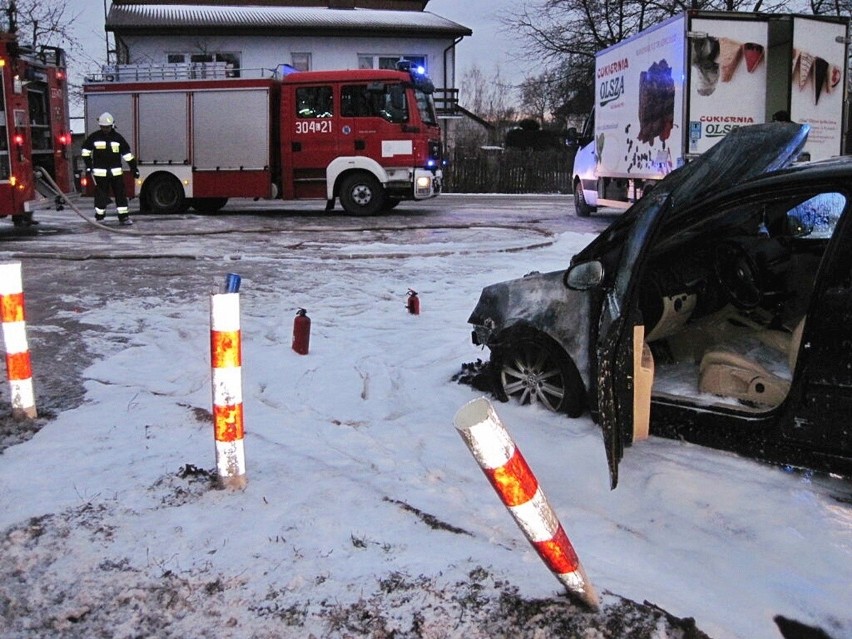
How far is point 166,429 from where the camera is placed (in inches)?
187

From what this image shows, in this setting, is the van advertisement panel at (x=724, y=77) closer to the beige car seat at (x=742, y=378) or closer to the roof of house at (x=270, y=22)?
the beige car seat at (x=742, y=378)

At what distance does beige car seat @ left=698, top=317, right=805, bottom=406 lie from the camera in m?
4.18

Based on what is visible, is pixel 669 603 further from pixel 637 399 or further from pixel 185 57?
pixel 185 57

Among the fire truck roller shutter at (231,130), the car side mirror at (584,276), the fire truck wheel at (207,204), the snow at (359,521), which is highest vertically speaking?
the fire truck roller shutter at (231,130)

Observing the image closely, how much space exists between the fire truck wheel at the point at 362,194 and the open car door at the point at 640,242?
13548 mm

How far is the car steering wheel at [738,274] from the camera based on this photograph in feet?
16.4

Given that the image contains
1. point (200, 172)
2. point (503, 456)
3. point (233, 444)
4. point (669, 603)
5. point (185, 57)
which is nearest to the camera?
point (503, 456)

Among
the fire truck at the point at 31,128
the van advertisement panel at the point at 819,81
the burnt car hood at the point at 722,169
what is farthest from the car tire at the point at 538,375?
the fire truck at the point at 31,128

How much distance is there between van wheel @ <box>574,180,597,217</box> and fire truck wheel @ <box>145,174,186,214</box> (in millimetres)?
8553

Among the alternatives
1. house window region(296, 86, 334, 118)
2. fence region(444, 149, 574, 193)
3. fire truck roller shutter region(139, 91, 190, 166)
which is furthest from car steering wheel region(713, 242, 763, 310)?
fence region(444, 149, 574, 193)

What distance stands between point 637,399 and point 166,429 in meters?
2.50

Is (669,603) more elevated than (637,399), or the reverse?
(637,399)

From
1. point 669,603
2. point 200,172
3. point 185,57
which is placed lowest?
point 669,603

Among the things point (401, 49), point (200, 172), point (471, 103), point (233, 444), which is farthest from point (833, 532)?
point (471, 103)
